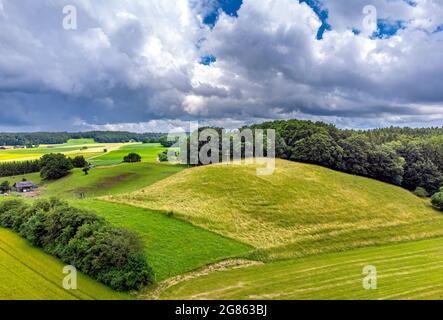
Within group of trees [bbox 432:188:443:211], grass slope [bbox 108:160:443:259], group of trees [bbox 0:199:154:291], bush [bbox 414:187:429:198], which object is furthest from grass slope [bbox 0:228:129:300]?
bush [bbox 414:187:429:198]

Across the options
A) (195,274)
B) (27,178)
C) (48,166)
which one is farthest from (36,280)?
(27,178)

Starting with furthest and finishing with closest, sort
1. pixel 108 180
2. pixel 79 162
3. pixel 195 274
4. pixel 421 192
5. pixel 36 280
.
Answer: pixel 79 162, pixel 108 180, pixel 421 192, pixel 195 274, pixel 36 280

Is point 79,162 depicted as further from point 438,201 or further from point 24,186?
point 438,201

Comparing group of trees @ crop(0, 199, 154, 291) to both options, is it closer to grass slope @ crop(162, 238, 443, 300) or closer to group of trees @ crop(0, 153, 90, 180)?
grass slope @ crop(162, 238, 443, 300)

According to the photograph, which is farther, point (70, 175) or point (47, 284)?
point (70, 175)

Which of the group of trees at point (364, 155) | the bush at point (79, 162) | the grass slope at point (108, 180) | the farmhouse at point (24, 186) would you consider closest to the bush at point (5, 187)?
the farmhouse at point (24, 186)
